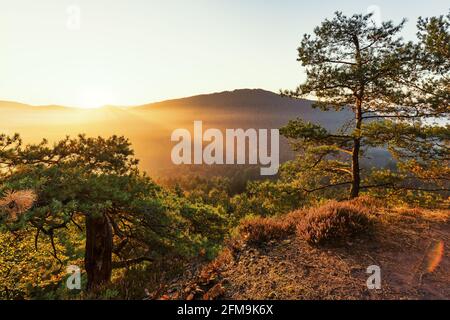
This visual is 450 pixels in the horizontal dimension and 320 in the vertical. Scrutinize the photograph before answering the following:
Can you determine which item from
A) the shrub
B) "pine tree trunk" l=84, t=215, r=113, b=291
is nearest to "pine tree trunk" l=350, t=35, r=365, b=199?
the shrub

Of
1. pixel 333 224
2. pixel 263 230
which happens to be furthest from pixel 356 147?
pixel 263 230

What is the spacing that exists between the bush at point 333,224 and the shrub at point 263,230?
1.33ft

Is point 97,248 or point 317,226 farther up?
point 317,226

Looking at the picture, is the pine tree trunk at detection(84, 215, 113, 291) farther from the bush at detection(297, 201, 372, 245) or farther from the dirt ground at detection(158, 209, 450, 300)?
the bush at detection(297, 201, 372, 245)

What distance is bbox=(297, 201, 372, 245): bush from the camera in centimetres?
748

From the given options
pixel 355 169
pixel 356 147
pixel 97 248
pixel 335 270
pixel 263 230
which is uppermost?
pixel 356 147

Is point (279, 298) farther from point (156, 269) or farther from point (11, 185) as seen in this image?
point (11, 185)

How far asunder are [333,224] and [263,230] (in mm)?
1741

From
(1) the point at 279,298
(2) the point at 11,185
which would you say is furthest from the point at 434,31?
(2) the point at 11,185

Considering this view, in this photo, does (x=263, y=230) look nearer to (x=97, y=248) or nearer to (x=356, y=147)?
(x=97, y=248)

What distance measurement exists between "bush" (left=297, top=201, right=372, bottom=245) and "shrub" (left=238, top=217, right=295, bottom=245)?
0.40 metres

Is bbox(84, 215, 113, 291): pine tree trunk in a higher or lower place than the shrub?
lower

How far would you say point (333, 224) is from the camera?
7.72 m

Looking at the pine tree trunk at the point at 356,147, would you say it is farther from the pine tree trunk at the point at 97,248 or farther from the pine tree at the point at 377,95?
the pine tree trunk at the point at 97,248
